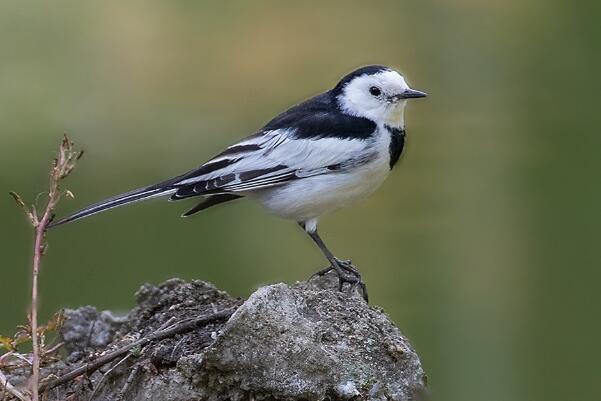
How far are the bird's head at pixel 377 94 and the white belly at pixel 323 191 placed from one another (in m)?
0.19

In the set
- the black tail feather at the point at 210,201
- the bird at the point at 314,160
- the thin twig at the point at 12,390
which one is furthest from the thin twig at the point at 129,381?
the black tail feather at the point at 210,201

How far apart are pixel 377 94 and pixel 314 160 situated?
347 millimetres

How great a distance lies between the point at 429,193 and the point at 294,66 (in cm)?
147

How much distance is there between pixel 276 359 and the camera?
2617mm

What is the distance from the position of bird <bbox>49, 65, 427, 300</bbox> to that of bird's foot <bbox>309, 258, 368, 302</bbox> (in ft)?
0.19

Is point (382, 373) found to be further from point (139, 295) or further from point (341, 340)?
point (139, 295)

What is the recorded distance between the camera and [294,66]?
966 centimetres

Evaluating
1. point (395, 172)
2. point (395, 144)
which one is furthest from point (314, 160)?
point (395, 172)

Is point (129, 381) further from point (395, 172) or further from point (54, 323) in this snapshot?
point (395, 172)

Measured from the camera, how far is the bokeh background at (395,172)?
753cm

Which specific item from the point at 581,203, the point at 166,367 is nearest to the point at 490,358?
the point at 581,203

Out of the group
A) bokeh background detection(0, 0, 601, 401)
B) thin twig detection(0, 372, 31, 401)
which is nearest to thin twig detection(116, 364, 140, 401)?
thin twig detection(0, 372, 31, 401)

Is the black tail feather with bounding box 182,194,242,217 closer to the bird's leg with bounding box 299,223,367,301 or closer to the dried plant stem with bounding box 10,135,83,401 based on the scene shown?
the bird's leg with bounding box 299,223,367,301

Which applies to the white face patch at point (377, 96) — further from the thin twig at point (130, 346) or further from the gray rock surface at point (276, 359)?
the thin twig at point (130, 346)
